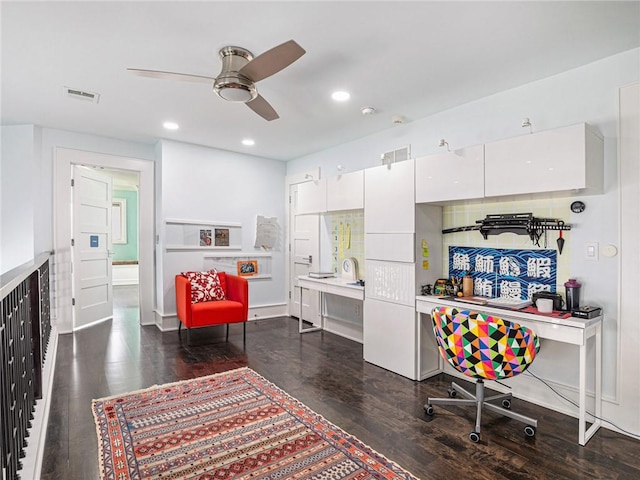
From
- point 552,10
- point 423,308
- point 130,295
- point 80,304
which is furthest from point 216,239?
point 552,10

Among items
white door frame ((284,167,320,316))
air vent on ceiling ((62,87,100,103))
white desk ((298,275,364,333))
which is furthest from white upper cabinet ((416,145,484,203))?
air vent on ceiling ((62,87,100,103))

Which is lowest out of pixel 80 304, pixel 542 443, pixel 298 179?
pixel 542 443

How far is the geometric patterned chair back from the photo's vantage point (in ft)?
7.49

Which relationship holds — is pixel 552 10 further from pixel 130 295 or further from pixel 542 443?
pixel 130 295

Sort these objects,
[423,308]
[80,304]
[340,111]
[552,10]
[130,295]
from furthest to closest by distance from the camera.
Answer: [130,295] → [80,304] → [340,111] → [423,308] → [552,10]

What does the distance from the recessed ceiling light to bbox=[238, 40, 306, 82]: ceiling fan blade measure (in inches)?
40.4

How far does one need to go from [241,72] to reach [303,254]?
11.8 ft

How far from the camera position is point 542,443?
2.32 metres

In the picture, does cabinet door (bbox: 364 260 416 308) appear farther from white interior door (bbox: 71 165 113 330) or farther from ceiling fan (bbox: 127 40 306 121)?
white interior door (bbox: 71 165 113 330)

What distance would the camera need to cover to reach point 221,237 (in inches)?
212

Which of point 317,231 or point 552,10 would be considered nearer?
point 552,10

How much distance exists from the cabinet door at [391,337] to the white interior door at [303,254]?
158cm

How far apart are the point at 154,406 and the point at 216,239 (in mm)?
2893

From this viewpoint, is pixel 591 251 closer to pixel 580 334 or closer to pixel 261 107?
pixel 580 334
